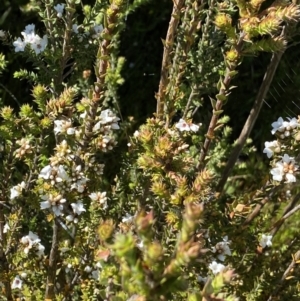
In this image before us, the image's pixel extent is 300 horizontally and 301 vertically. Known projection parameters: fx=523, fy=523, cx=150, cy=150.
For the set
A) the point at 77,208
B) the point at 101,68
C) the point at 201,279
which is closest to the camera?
the point at 101,68

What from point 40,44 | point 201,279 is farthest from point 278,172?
point 40,44

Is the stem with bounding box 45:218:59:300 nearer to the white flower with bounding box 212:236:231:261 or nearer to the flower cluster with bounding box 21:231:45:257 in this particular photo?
the flower cluster with bounding box 21:231:45:257

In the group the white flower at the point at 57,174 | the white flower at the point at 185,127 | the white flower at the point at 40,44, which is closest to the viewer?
the white flower at the point at 57,174

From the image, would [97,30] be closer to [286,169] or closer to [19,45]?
[19,45]

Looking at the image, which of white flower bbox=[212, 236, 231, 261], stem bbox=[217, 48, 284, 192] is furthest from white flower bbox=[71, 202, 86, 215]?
stem bbox=[217, 48, 284, 192]

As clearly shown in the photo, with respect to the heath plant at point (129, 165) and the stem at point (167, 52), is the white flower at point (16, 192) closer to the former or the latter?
the heath plant at point (129, 165)

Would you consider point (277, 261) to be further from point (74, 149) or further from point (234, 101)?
point (234, 101)

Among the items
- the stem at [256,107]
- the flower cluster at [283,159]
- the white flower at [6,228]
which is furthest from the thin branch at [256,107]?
the white flower at [6,228]

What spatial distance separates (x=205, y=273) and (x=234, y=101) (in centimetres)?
133

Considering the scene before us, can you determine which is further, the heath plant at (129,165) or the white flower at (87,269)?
the white flower at (87,269)

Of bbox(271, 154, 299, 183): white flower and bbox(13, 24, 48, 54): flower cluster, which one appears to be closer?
bbox(271, 154, 299, 183): white flower

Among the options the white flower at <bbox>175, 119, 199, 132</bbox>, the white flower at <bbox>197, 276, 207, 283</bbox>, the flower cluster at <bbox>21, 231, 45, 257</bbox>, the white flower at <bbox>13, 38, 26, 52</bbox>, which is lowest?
the white flower at <bbox>197, 276, 207, 283</bbox>

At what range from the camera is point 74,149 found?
1.39 meters

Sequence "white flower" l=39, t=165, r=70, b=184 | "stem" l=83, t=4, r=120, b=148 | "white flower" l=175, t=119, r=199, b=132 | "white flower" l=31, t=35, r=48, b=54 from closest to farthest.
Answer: "stem" l=83, t=4, r=120, b=148 < "white flower" l=39, t=165, r=70, b=184 < "white flower" l=175, t=119, r=199, b=132 < "white flower" l=31, t=35, r=48, b=54
